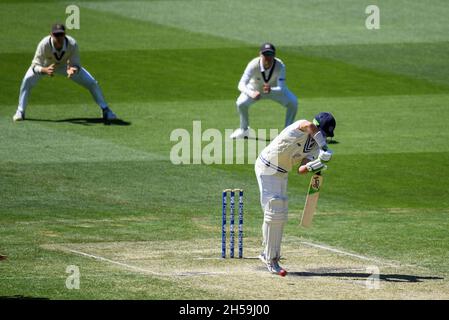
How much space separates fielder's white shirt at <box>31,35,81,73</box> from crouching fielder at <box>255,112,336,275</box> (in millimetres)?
10626

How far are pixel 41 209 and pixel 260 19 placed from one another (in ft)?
54.6

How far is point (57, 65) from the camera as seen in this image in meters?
23.6

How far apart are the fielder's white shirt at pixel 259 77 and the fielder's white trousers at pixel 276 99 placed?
0.35 ft

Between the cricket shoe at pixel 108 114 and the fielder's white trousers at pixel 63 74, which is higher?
the fielder's white trousers at pixel 63 74

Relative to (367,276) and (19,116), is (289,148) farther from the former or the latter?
(19,116)

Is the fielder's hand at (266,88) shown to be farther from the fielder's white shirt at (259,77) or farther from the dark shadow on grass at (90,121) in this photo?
the dark shadow on grass at (90,121)

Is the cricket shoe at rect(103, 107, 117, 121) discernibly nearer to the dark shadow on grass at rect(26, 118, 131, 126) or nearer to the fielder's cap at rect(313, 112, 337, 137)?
the dark shadow on grass at rect(26, 118, 131, 126)

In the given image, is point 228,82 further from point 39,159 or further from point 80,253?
point 80,253

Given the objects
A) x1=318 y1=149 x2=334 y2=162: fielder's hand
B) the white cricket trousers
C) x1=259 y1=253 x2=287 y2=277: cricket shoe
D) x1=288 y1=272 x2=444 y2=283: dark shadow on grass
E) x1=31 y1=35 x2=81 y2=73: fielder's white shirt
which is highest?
x1=31 y1=35 x2=81 y2=73: fielder's white shirt

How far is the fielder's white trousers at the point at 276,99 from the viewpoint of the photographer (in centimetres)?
2253

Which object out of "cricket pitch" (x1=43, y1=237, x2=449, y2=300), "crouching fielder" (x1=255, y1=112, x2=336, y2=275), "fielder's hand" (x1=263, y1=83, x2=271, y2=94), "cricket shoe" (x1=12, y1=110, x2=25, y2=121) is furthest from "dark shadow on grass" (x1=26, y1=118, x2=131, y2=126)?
"crouching fielder" (x1=255, y1=112, x2=336, y2=275)

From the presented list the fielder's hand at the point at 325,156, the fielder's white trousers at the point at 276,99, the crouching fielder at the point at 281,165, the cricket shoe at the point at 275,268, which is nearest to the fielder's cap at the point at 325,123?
the crouching fielder at the point at 281,165

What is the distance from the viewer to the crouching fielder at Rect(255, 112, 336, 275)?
1323 centimetres

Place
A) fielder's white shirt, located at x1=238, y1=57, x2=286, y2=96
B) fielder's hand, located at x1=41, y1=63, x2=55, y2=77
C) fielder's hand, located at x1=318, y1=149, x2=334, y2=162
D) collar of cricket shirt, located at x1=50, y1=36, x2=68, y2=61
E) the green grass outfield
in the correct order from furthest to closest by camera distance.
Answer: collar of cricket shirt, located at x1=50, y1=36, x2=68, y2=61
fielder's hand, located at x1=41, y1=63, x2=55, y2=77
fielder's white shirt, located at x1=238, y1=57, x2=286, y2=96
the green grass outfield
fielder's hand, located at x1=318, y1=149, x2=334, y2=162
